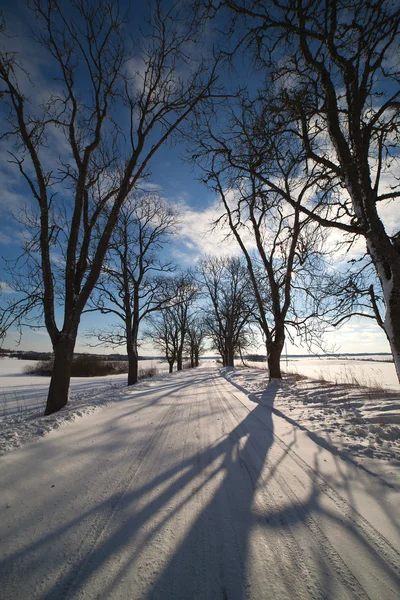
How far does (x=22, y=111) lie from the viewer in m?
5.54

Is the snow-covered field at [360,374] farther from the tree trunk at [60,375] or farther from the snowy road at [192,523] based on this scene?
the tree trunk at [60,375]

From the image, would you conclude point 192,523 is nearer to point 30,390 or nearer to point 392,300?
point 392,300

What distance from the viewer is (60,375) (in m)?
→ 5.50

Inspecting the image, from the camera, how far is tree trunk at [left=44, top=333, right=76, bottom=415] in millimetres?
5444

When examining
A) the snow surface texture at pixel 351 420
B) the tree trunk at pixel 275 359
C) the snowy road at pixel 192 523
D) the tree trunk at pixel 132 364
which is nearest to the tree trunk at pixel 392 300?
the snow surface texture at pixel 351 420

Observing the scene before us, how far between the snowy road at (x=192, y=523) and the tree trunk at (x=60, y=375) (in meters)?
2.58

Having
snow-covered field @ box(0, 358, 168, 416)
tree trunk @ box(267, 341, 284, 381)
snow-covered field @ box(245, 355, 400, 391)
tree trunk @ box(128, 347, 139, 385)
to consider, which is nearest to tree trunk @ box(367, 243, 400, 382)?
snow-covered field @ box(245, 355, 400, 391)

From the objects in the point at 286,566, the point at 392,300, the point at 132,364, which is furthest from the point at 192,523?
the point at 132,364

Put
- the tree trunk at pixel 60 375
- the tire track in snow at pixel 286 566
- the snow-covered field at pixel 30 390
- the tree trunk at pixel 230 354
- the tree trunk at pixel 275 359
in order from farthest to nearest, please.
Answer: the tree trunk at pixel 230 354, the tree trunk at pixel 275 359, the snow-covered field at pixel 30 390, the tree trunk at pixel 60 375, the tire track in snow at pixel 286 566

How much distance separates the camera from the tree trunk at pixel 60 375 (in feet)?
17.9

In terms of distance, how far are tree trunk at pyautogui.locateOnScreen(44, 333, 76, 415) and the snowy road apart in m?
2.58

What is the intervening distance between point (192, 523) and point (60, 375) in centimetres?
490

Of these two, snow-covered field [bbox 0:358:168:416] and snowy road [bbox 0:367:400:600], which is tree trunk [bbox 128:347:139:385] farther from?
snowy road [bbox 0:367:400:600]

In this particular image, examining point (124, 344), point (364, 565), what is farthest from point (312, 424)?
point (124, 344)
